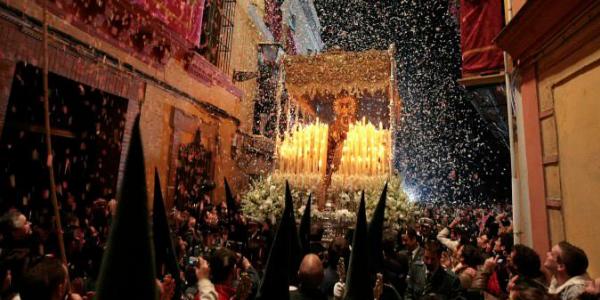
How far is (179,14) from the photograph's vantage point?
6.62 m

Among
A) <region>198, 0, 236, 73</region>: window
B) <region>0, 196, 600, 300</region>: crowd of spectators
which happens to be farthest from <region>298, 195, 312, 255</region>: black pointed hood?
<region>198, 0, 236, 73</region>: window

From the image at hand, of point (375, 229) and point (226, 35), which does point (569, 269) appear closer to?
point (375, 229)

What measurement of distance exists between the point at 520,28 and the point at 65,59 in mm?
6103

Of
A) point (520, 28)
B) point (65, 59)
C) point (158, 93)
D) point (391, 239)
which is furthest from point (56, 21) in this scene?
point (520, 28)

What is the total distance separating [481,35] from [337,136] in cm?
288

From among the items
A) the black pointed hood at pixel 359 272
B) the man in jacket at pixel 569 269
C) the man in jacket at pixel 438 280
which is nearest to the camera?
the black pointed hood at pixel 359 272

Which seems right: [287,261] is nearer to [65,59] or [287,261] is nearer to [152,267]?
[152,267]

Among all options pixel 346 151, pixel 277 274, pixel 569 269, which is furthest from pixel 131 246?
pixel 346 151

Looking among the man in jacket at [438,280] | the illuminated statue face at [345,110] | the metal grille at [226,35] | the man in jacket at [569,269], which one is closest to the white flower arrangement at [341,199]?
the illuminated statue face at [345,110]

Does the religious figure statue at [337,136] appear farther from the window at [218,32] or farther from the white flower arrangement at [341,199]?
the window at [218,32]

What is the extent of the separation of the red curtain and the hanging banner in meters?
4.83

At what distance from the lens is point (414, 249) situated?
4.14 metres

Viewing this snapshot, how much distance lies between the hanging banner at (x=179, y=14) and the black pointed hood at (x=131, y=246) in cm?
538

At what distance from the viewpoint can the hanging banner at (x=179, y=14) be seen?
5.91 meters
